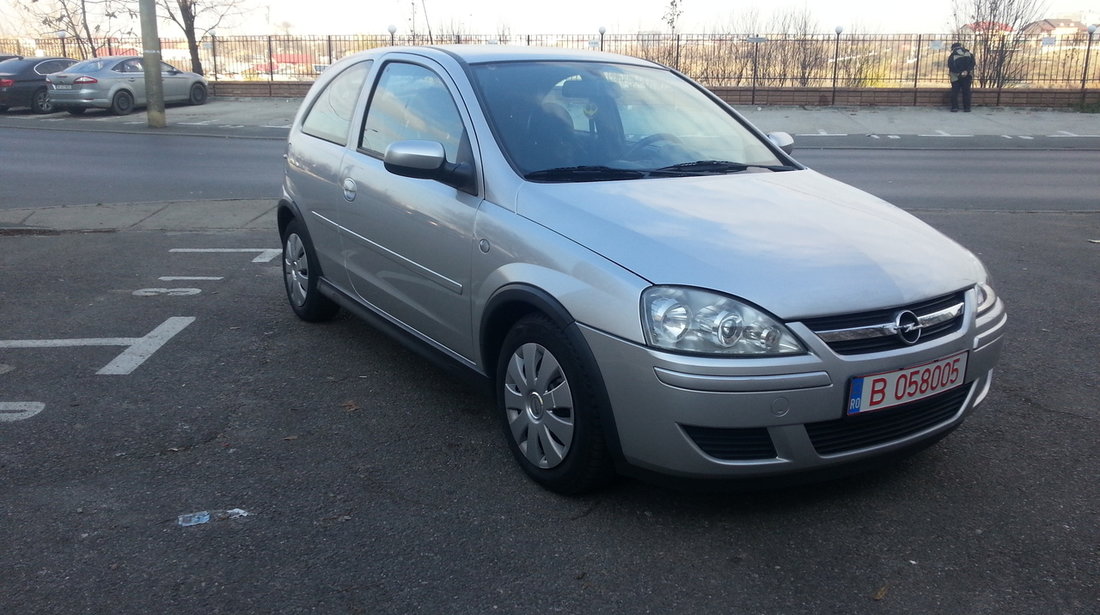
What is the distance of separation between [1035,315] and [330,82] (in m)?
4.60

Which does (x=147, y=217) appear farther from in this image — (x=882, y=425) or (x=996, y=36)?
(x=996, y=36)

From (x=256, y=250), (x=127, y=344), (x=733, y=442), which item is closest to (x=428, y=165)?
(x=733, y=442)

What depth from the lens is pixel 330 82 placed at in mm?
5773

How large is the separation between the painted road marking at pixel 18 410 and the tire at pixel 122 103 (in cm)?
2229

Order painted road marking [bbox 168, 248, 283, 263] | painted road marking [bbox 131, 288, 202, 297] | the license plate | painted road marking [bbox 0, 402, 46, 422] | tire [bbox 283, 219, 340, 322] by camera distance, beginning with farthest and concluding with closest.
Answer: painted road marking [bbox 168, 248, 283, 263] < painted road marking [bbox 131, 288, 202, 297] < tire [bbox 283, 219, 340, 322] < painted road marking [bbox 0, 402, 46, 422] < the license plate

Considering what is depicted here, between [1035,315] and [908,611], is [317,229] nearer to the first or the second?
[908,611]

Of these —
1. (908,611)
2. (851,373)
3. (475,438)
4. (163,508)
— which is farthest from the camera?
(475,438)

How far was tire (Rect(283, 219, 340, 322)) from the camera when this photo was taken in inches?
224

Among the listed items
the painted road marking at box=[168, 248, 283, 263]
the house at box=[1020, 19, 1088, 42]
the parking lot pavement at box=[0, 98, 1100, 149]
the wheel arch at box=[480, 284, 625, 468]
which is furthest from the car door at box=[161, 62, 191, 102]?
the wheel arch at box=[480, 284, 625, 468]

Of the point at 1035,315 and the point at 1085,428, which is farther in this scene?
the point at 1035,315

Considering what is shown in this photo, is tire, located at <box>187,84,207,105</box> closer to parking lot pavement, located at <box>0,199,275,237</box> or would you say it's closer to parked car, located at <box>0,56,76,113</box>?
parked car, located at <box>0,56,76,113</box>

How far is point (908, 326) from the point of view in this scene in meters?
3.18

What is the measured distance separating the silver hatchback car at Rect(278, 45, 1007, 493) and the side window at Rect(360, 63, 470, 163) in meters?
0.01

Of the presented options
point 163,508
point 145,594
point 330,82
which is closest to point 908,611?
point 145,594
